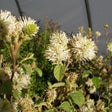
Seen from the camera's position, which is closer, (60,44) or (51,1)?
(60,44)

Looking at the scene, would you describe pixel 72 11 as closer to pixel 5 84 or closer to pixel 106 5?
pixel 106 5

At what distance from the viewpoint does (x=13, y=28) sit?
734 millimetres

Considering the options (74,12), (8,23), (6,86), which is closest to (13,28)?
(8,23)

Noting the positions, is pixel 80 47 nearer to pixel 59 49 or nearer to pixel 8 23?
pixel 59 49

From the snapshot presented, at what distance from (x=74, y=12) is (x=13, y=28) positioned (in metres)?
3.14

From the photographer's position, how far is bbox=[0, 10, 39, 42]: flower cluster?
2.37ft

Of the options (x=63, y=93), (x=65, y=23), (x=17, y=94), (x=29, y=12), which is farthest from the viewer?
(x=29, y=12)

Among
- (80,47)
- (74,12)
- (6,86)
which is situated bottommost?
(6,86)

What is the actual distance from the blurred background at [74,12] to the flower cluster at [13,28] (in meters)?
2.69

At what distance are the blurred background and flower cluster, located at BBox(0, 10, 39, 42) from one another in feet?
8.82

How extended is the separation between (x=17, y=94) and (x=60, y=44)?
0.28 m

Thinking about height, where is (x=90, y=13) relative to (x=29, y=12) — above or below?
below

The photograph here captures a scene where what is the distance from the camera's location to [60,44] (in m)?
0.90

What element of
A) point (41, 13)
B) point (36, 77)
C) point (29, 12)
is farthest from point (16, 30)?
point (29, 12)
